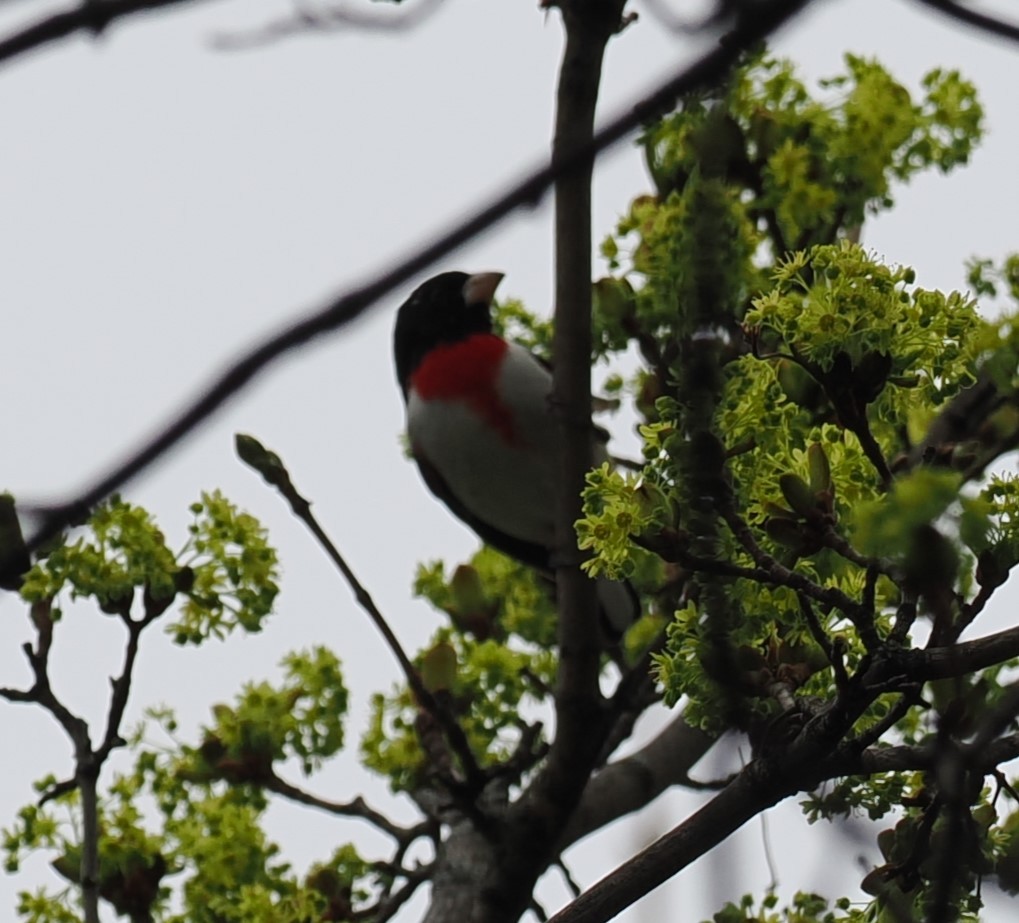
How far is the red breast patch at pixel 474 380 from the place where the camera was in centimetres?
427

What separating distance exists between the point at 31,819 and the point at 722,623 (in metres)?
1.98

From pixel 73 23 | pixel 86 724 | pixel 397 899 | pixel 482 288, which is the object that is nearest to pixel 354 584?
pixel 86 724

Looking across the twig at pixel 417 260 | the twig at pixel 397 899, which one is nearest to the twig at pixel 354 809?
the twig at pixel 397 899

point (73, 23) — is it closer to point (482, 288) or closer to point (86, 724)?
point (86, 724)

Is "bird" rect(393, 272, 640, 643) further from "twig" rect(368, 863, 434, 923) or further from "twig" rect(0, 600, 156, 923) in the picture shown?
"twig" rect(0, 600, 156, 923)

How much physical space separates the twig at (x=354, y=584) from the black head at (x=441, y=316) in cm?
192

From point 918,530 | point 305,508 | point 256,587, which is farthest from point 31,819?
point 918,530

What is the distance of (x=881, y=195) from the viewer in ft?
10.4

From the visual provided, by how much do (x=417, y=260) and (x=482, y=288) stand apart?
376 centimetres

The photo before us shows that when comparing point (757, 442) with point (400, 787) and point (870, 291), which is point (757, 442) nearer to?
point (870, 291)

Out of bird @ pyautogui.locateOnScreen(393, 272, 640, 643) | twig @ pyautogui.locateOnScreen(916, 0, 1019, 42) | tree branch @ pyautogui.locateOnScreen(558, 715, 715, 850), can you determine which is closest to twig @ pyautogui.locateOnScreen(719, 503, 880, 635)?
twig @ pyautogui.locateOnScreen(916, 0, 1019, 42)

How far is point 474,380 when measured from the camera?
4.29 metres

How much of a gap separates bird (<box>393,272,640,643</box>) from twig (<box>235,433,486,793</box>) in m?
1.51

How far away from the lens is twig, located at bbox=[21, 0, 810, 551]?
76 cm
